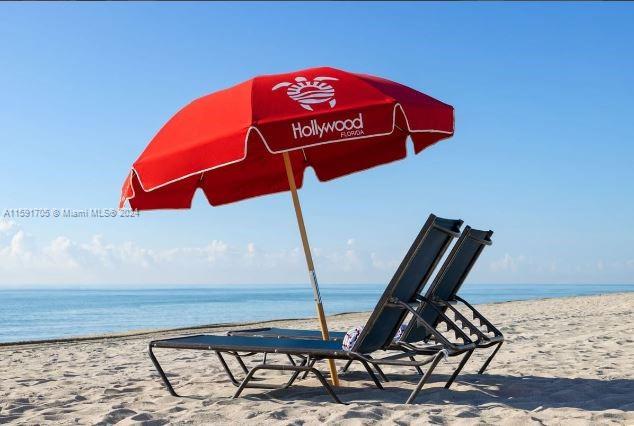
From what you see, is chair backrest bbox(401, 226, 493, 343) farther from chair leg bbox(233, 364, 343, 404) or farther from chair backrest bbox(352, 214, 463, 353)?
chair leg bbox(233, 364, 343, 404)

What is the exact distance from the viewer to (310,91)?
4.23 metres

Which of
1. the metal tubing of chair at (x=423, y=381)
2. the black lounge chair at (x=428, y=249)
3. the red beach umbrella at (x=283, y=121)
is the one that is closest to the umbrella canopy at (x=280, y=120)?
the red beach umbrella at (x=283, y=121)

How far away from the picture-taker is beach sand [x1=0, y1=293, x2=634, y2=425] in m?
3.83

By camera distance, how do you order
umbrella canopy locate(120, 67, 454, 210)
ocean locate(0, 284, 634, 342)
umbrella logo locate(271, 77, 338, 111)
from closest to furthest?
umbrella canopy locate(120, 67, 454, 210) → umbrella logo locate(271, 77, 338, 111) → ocean locate(0, 284, 634, 342)

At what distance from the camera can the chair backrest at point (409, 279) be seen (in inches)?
160

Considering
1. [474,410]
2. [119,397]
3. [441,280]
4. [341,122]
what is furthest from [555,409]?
[119,397]

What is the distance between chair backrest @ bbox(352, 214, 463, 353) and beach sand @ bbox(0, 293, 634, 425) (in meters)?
0.41

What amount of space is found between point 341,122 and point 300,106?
275 mm

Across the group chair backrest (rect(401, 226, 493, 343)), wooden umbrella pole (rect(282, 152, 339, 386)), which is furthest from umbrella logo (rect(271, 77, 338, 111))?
chair backrest (rect(401, 226, 493, 343))

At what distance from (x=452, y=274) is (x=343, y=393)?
1120mm

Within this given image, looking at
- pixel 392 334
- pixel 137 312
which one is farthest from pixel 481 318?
pixel 137 312

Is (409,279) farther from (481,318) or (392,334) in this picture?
(481,318)

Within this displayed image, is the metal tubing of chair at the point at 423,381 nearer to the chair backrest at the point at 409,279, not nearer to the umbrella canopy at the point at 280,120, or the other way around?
the chair backrest at the point at 409,279

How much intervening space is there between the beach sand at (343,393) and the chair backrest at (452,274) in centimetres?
43
